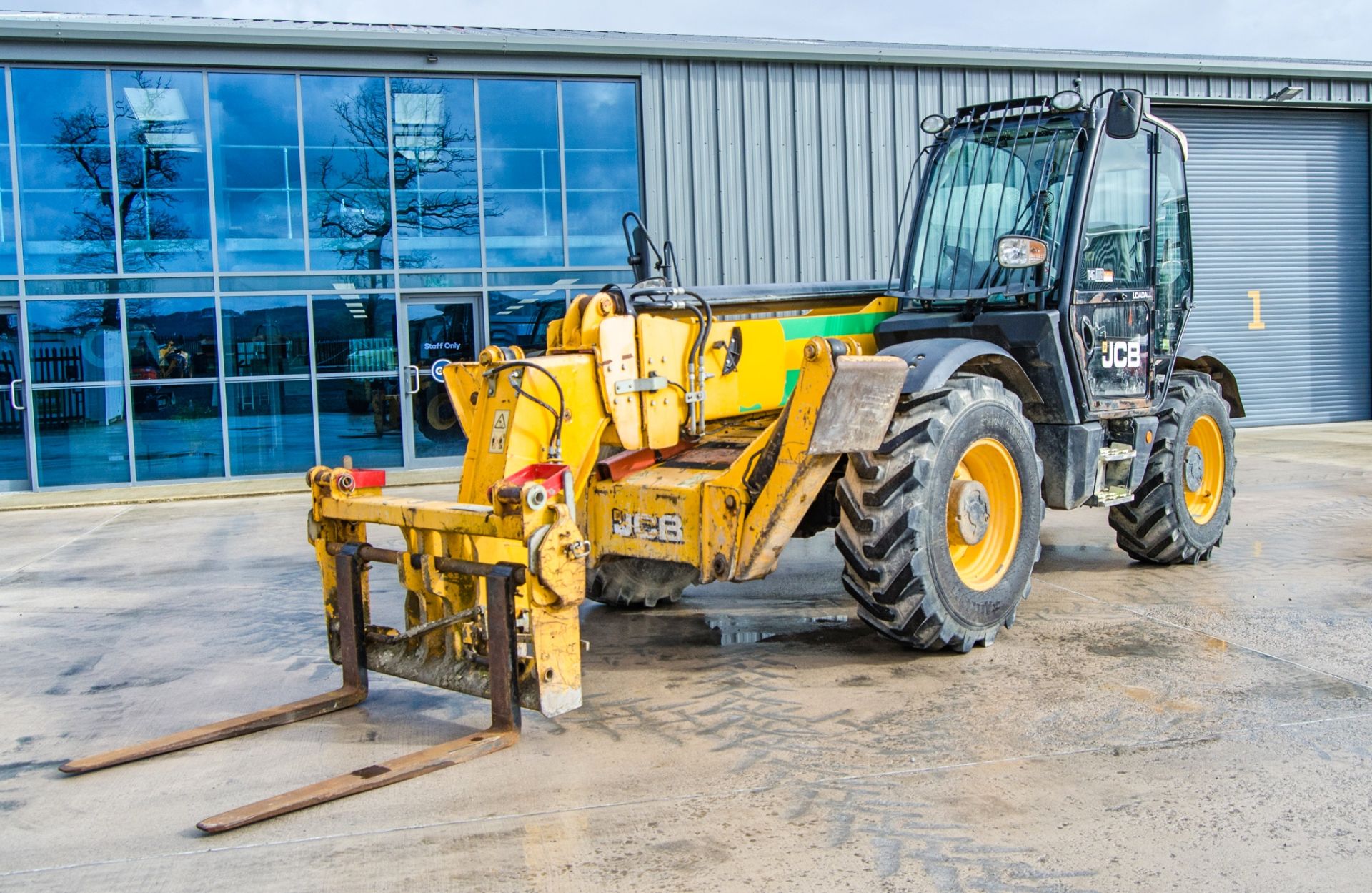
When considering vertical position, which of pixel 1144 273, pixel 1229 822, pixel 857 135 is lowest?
pixel 1229 822

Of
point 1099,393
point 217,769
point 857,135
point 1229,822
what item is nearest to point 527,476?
point 217,769

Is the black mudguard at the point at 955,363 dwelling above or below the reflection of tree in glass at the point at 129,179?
below

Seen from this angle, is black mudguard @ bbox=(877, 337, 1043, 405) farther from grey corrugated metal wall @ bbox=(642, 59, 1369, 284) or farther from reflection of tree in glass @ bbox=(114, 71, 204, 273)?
reflection of tree in glass @ bbox=(114, 71, 204, 273)

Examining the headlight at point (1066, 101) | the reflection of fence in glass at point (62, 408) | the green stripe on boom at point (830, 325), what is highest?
the headlight at point (1066, 101)

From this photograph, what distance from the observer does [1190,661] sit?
19.8 ft

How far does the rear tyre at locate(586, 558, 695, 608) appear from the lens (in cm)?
746

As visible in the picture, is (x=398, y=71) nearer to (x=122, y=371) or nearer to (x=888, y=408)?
(x=122, y=371)

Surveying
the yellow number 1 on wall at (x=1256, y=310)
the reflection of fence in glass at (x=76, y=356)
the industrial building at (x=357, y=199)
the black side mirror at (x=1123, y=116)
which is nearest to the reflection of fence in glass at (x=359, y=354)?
the industrial building at (x=357, y=199)

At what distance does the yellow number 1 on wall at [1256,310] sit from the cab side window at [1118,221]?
1393 cm

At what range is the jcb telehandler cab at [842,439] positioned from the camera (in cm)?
522

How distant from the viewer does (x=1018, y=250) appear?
7.03 metres

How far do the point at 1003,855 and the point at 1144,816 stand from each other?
596 mm

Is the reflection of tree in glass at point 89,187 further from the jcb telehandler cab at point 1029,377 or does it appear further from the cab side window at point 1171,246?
the cab side window at point 1171,246

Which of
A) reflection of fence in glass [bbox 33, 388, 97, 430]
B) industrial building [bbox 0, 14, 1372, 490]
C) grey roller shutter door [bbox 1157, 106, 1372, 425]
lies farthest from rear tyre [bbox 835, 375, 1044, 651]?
grey roller shutter door [bbox 1157, 106, 1372, 425]
